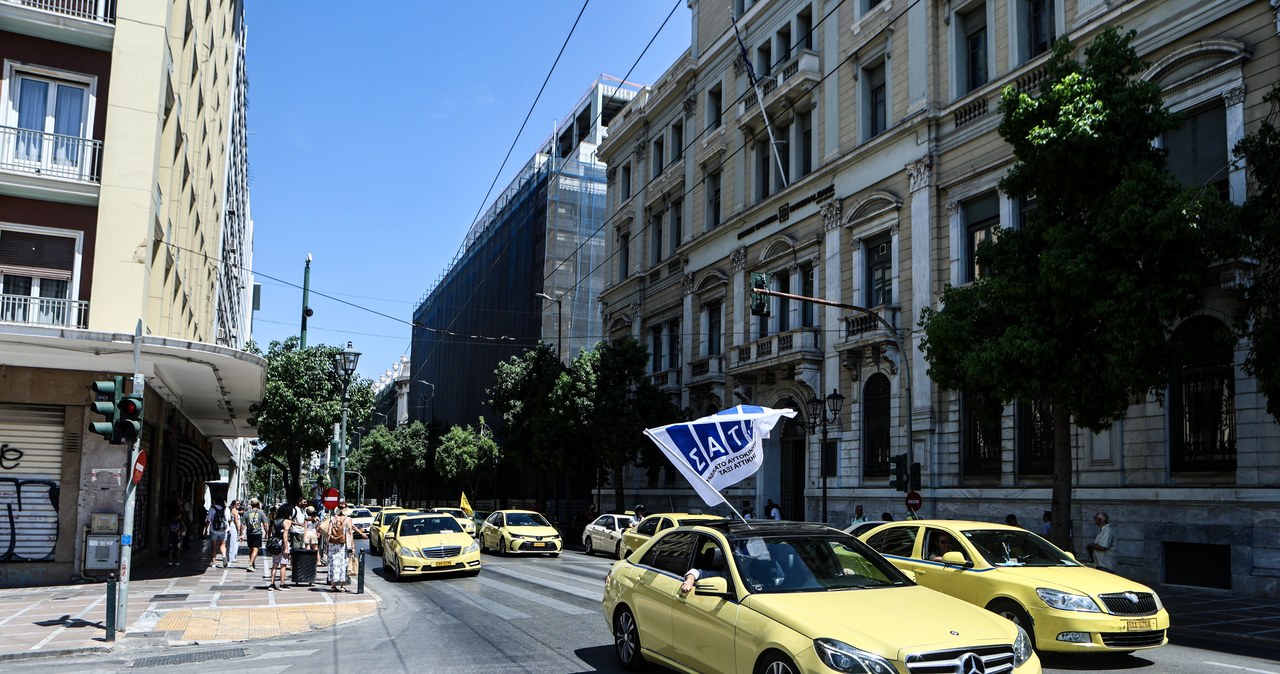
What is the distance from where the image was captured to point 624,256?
49.2 m

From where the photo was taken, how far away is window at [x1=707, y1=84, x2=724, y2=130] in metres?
39.8

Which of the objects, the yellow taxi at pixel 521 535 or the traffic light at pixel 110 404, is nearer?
the traffic light at pixel 110 404

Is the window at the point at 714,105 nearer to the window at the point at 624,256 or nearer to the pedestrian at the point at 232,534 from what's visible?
the window at the point at 624,256

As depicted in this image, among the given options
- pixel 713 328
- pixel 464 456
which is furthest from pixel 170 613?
pixel 464 456

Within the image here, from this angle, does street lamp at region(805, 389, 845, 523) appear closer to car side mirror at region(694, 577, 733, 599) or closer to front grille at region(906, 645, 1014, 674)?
car side mirror at region(694, 577, 733, 599)

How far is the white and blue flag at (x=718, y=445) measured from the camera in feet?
33.7

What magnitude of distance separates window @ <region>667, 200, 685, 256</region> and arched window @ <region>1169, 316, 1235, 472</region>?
2554 cm

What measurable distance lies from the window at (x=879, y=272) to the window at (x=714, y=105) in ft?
39.6

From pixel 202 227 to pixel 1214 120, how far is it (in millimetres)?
28776

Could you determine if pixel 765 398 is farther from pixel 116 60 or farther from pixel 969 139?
pixel 116 60

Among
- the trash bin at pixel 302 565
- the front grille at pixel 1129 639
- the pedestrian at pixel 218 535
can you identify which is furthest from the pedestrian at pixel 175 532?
the front grille at pixel 1129 639

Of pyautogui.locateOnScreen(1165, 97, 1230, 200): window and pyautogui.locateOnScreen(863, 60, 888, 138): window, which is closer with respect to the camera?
pyautogui.locateOnScreen(1165, 97, 1230, 200): window

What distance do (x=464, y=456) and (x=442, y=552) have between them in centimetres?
4342

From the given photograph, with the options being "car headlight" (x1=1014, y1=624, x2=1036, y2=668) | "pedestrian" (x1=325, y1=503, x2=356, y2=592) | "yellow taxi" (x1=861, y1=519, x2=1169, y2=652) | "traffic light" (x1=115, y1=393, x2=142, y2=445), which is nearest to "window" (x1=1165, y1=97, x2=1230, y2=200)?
"yellow taxi" (x1=861, y1=519, x2=1169, y2=652)
